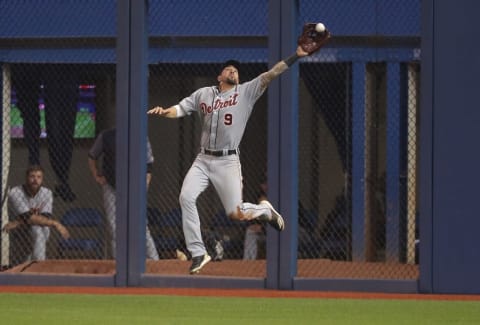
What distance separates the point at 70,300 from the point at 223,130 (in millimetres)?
2120

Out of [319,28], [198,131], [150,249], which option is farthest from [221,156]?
[150,249]

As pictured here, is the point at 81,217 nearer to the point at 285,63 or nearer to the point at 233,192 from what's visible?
the point at 233,192

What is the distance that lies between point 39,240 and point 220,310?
3.36m

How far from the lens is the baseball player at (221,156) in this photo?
11094 mm

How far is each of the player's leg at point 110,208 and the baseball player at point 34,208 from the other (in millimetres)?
556

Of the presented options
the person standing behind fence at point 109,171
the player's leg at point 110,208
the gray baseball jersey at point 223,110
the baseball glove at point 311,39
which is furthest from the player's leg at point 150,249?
the baseball glove at point 311,39

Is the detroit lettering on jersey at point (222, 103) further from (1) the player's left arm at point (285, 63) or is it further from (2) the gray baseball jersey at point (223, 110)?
(1) the player's left arm at point (285, 63)

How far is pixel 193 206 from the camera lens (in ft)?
36.5

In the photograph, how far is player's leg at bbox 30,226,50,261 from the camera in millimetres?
13422

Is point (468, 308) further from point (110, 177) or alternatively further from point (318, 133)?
point (110, 177)

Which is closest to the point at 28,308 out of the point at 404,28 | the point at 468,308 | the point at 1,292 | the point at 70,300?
the point at 70,300

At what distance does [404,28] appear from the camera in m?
12.9

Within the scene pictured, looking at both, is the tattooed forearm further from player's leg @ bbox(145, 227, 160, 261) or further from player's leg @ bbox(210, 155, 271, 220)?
player's leg @ bbox(145, 227, 160, 261)

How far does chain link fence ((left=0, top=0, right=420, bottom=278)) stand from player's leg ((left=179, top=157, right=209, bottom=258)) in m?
1.81
